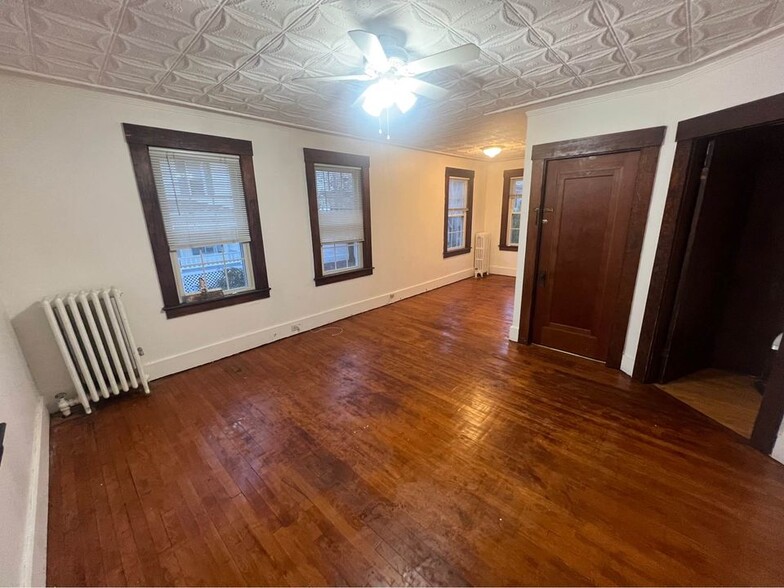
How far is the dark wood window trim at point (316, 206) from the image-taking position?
3800 mm

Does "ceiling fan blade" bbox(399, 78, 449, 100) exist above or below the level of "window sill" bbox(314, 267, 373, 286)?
above

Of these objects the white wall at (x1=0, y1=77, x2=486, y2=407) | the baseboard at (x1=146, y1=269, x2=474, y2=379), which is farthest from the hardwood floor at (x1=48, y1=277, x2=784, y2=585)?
the white wall at (x1=0, y1=77, x2=486, y2=407)

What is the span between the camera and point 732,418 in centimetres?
232

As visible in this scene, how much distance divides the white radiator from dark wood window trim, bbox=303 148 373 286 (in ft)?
10.3

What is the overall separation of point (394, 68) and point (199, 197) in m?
2.26

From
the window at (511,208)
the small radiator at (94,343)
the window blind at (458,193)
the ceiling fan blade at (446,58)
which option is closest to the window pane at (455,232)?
the window blind at (458,193)

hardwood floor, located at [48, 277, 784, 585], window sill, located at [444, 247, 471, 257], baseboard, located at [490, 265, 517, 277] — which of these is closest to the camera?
hardwood floor, located at [48, 277, 784, 585]

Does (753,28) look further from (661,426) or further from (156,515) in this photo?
(156,515)

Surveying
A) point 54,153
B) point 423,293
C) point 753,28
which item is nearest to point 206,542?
point 54,153

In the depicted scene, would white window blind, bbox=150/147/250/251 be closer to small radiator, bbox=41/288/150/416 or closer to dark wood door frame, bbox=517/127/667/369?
small radiator, bbox=41/288/150/416

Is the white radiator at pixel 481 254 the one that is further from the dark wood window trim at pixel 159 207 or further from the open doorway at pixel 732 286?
the dark wood window trim at pixel 159 207

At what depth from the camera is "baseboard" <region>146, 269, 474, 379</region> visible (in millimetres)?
3072

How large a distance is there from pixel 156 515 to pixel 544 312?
3642 millimetres

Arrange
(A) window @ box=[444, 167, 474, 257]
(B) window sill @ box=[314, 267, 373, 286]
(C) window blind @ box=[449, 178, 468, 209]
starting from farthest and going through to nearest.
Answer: (C) window blind @ box=[449, 178, 468, 209] → (A) window @ box=[444, 167, 474, 257] → (B) window sill @ box=[314, 267, 373, 286]
